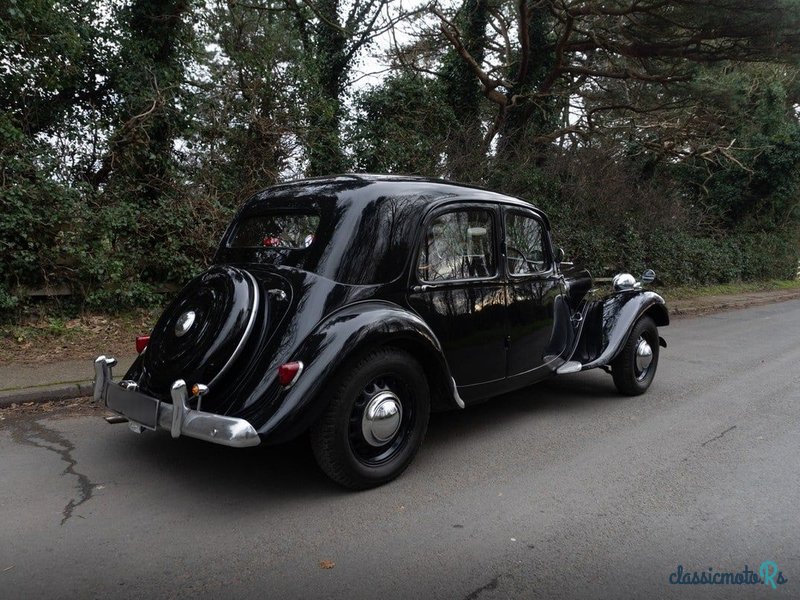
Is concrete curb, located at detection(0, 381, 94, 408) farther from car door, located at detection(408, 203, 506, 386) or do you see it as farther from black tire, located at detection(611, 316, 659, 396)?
black tire, located at detection(611, 316, 659, 396)

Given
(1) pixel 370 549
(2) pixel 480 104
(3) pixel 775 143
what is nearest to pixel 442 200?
(1) pixel 370 549

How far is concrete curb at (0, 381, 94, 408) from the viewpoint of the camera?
5.11m

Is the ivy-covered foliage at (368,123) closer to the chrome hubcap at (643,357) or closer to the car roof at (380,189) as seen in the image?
the car roof at (380,189)

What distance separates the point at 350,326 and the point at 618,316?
9.85 ft

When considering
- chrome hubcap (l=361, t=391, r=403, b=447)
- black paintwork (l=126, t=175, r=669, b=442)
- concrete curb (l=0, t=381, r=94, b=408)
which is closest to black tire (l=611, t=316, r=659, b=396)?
black paintwork (l=126, t=175, r=669, b=442)

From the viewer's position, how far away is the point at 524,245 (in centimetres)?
494

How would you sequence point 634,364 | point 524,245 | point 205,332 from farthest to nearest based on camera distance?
point 634,364 < point 524,245 < point 205,332

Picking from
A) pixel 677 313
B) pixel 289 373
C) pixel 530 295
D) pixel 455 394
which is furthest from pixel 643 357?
pixel 677 313

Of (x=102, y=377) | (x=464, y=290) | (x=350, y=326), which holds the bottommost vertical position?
(x=102, y=377)

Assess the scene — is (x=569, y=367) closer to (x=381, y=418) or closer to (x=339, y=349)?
(x=381, y=418)

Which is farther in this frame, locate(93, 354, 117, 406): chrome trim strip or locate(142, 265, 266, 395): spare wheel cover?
locate(93, 354, 117, 406): chrome trim strip

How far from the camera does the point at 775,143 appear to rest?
20.1 m

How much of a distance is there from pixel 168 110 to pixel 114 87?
1.14 metres

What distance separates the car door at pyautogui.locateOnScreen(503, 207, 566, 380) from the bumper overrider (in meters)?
2.20
